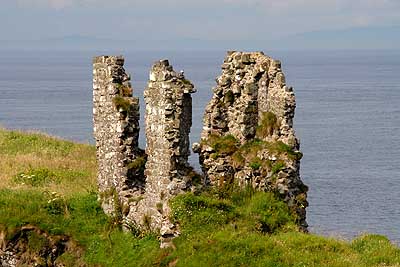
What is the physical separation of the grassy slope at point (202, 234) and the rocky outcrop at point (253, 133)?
76 centimetres

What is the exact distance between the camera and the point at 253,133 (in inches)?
1086

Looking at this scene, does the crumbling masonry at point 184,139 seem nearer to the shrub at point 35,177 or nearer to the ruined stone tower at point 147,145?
the ruined stone tower at point 147,145

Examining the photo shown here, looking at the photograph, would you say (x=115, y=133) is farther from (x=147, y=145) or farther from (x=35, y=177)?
(x=35, y=177)

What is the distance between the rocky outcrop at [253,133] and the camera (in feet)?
86.6

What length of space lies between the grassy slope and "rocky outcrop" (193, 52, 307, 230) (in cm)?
76

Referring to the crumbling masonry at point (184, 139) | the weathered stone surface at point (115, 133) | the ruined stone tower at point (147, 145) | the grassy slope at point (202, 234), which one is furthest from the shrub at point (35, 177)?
the crumbling masonry at point (184, 139)

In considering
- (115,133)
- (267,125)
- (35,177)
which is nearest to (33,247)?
(115,133)

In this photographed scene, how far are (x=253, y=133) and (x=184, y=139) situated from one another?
273cm

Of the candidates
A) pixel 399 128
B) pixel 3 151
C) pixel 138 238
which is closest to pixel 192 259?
pixel 138 238

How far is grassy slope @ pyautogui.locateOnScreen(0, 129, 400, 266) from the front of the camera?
2314 centimetres

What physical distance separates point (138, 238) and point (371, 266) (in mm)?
7235

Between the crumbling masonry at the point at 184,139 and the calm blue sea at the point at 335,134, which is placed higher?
the crumbling masonry at the point at 184,139

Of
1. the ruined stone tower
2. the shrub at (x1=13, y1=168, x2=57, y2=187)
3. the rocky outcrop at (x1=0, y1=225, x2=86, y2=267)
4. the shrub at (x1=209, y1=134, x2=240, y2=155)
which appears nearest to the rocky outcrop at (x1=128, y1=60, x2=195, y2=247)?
the ruined stone tower

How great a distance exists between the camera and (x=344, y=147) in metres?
78.6
